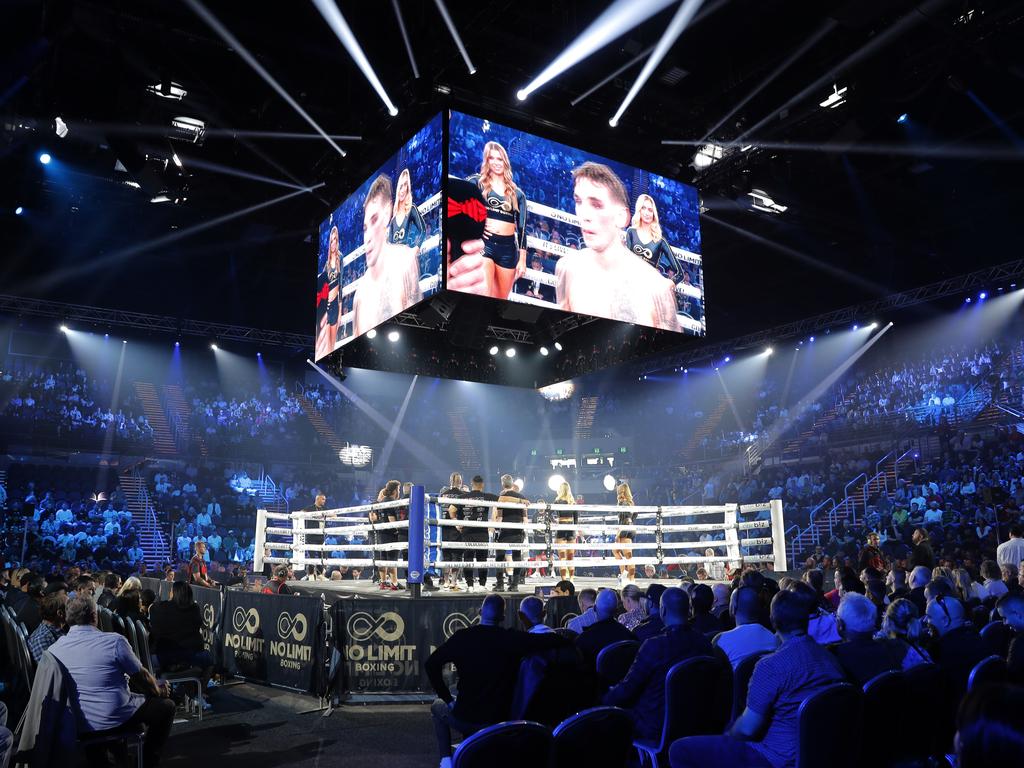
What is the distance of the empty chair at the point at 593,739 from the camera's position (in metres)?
2.78

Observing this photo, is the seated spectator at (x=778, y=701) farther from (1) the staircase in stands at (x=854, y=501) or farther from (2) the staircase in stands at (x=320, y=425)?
(2) the staircase in stands at (x=320, y=425)

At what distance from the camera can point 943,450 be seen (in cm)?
1884

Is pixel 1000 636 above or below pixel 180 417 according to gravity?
below

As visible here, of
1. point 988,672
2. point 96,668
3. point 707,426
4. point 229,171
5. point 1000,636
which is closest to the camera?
point 988,672

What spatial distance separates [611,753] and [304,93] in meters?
10.4

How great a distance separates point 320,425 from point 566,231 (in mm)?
18464

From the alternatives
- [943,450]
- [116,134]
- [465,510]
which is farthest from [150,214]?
[943,450]

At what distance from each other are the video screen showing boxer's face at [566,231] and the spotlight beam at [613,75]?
0.72 metres

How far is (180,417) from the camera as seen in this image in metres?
24.3

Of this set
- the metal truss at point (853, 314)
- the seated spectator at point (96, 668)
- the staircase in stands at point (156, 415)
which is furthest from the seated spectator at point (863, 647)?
the staircase in stands at point (156, 415)

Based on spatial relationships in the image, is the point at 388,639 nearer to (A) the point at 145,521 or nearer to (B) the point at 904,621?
(B) the point at 904,621

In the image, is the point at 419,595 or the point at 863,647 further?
the point at 419,595

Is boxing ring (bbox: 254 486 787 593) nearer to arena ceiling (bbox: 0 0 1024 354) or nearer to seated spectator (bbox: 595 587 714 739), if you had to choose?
seated spectator (bbox: 595 587 714 739)

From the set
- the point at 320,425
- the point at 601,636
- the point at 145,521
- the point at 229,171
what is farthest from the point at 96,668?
the point at 320,425
